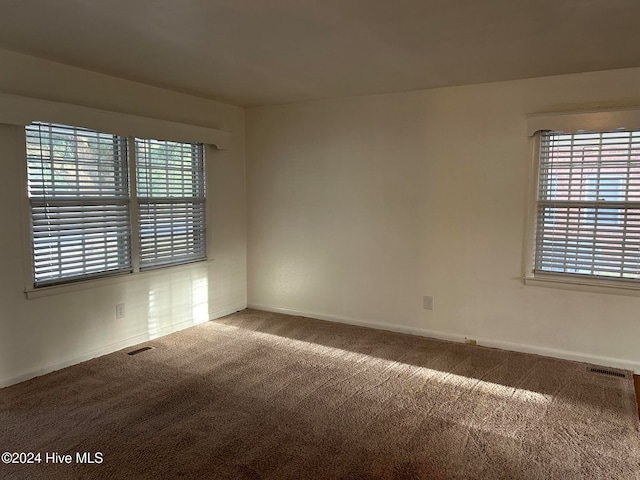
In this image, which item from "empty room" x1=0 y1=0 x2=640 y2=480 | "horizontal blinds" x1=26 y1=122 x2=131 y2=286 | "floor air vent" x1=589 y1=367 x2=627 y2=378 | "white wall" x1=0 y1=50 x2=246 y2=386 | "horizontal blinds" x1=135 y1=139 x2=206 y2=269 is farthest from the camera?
"horizontal blinds" x1=135 y1=139 x2=206 y2=269

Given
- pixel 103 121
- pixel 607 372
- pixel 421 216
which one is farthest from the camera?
pixel 421 216

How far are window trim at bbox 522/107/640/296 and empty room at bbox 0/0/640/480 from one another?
0.06 feet

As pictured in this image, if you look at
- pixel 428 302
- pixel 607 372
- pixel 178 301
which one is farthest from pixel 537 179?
pixel 178 301

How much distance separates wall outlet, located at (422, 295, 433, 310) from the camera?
409 cm

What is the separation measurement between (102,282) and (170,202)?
3.05ft

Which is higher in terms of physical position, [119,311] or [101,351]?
[119,311]

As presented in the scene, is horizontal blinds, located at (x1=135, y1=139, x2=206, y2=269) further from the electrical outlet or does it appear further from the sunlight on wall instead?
the electrical outlet

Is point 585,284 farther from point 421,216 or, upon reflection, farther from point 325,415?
point 325,415

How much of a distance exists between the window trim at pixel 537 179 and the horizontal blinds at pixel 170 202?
292 cm

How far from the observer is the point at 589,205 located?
11.3 ft

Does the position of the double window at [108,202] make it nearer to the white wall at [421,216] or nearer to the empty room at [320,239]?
the empty room at [320,239]

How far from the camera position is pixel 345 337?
13.5 ft

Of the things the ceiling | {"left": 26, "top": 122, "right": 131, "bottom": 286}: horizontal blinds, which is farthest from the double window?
the ceiling

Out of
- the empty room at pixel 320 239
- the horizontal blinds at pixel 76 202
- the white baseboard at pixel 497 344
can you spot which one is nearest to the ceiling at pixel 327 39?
the empty room at pixel 320 239
